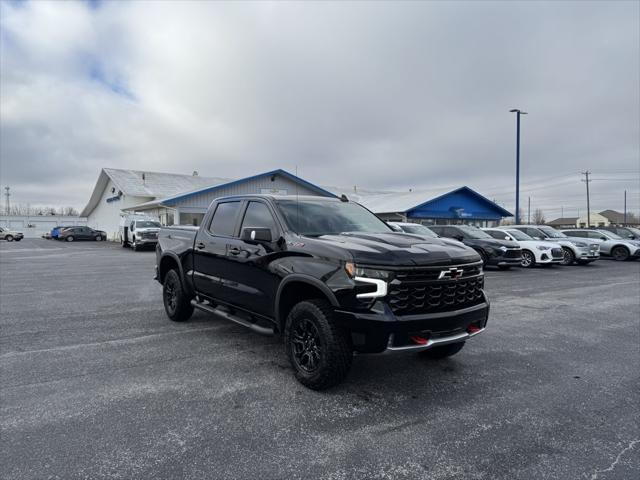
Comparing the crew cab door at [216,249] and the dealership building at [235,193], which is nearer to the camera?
the crew cab door at [216,249]

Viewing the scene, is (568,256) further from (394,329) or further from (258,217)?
(394,329)

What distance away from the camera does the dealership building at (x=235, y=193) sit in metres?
31.0

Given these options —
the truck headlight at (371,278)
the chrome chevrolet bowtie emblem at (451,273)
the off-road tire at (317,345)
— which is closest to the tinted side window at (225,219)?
the off-road tire at (317,345)

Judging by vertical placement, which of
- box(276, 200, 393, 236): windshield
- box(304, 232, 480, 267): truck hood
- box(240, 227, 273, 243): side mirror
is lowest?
box(304, 232, 480, 267): truck hood

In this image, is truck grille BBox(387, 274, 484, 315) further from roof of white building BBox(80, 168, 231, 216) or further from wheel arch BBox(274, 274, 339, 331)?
roof of white building BBox(80, 168, 231, 216)

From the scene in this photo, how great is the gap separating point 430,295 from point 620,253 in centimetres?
2129

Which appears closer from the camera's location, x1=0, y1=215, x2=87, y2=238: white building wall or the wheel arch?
the wheel arch

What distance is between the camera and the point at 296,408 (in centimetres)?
359

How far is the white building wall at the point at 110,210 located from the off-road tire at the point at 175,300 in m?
32.4

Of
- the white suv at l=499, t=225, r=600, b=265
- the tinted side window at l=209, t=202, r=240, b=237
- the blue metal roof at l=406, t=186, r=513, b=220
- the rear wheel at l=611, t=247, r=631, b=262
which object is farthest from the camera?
the blue metal roof at l=406, t=186, r=513, b=220

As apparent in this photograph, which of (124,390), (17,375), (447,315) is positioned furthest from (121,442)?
(447,315)

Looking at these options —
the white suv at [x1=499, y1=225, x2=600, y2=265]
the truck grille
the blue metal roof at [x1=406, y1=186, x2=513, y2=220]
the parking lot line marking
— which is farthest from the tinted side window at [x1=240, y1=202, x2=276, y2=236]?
the blue metal roof at [x1=406, y1=186, x2=513, y2=220]

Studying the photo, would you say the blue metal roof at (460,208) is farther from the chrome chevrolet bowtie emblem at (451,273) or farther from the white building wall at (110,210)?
the chrome chevrolet bowtie emblem at (451,273)

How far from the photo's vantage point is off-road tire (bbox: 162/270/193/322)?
20.8 ft
